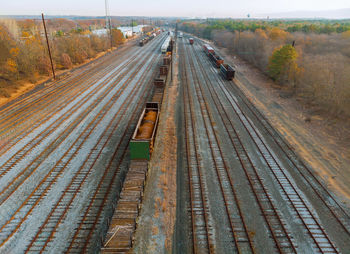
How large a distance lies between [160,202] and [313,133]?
18.9 metres

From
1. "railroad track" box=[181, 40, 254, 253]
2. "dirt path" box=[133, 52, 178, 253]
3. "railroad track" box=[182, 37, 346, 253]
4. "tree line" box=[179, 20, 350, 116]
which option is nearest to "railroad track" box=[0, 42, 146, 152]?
"dirt path" box=[133, 52, 178, 253]

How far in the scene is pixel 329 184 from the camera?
15492 mm

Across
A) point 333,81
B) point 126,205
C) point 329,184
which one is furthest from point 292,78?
point 126,205

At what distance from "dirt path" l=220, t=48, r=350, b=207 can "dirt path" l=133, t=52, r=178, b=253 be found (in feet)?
38.7

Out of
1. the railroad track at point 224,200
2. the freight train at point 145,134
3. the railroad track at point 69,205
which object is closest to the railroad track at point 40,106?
the railroad track at point 69,205

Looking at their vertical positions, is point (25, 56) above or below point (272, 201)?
above

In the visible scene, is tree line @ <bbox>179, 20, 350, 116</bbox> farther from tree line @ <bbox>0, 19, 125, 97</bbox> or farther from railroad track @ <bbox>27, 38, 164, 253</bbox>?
tree line @ <bbox>0, 19, 125, 97</bbox>

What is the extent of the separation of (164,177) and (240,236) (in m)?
6.58

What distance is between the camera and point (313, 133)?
2256 cm

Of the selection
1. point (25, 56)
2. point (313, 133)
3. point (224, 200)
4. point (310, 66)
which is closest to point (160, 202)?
point (224, 200)

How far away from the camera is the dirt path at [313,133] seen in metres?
16.5

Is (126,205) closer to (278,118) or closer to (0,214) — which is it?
(0,214)

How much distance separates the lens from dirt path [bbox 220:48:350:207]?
54.2ft

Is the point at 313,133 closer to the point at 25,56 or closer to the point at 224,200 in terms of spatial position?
the point at 224,200
